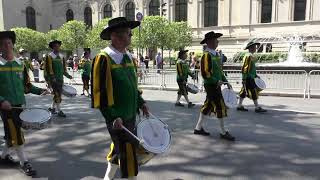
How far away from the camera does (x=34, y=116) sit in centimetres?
494

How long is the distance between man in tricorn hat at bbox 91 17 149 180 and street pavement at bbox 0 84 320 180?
54.8 inches

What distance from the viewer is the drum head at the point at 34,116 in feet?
16.0

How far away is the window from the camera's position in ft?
131

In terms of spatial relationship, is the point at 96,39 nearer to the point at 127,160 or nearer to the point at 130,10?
the point at 130,10

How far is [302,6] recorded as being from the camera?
125 ft

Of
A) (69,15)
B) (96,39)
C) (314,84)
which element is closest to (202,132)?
(314,84)

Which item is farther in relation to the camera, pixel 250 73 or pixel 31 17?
pixel 31 17

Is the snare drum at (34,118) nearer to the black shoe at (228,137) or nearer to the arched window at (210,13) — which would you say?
the black shoe at (228,137)

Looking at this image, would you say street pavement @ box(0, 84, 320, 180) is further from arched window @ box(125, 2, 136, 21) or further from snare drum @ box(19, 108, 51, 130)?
arched window @ box(125, 2, 136, 21)

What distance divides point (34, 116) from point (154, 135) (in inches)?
73.1

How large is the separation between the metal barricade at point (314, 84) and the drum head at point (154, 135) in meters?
10.8

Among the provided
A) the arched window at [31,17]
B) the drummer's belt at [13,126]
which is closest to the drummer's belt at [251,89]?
the drummer's belt at [13,126]

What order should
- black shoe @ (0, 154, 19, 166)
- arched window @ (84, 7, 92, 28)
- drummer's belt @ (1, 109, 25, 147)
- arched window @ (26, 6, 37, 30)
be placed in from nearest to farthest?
drummer's belt @ (1, 109, 25, 147) → black shoe @ (0, 154, 19, 166) → arched window @ (84, 7, 92, 28) → arched window @ (26, 6, 37, 30)

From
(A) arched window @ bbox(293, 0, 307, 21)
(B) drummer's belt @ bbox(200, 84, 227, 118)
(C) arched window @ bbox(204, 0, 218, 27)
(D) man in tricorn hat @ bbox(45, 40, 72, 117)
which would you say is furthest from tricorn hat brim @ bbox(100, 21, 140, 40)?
(C) arched window @ bbox(204, 0, 218, 27)
